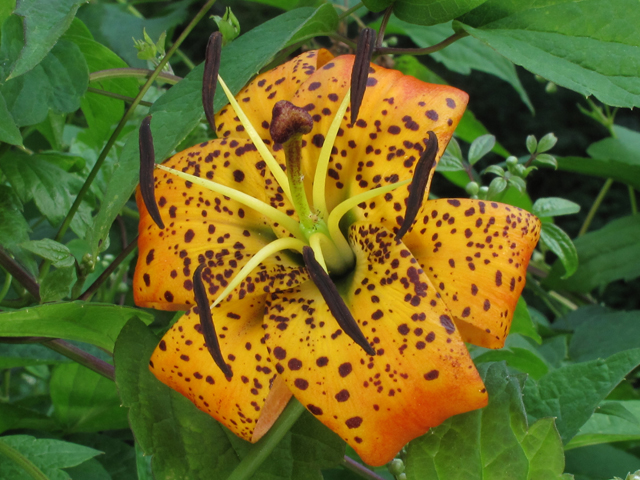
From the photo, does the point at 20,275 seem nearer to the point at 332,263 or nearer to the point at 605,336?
the point at 332,263

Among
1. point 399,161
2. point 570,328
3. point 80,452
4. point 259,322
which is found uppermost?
point 399,161

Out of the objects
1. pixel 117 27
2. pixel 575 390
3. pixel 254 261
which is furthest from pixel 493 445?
pixel 117 27

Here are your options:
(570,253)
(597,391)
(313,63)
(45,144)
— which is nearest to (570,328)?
(570,253)

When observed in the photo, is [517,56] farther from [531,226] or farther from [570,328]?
[570,328]

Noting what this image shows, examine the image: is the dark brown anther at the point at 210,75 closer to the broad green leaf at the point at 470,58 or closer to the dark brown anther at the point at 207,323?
the dark brown anther at the point at 207,323

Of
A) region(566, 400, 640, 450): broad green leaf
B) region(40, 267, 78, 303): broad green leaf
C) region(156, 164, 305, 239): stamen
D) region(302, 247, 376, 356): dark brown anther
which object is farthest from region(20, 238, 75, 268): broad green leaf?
region(566, 400, 640, 450): broad green leaf

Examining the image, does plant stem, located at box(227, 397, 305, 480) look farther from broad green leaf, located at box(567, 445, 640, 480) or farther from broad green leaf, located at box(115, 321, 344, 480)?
broad green leaf, located at box(567, 445, 640, 480)
